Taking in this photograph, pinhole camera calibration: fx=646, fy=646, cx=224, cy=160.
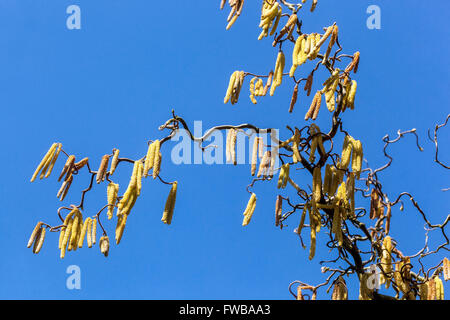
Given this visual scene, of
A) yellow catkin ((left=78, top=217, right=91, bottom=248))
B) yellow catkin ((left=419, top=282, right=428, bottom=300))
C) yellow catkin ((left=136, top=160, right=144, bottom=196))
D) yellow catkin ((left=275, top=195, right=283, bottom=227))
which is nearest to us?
yellow catkin ((left=136, top=160, right=144, bottom=196))

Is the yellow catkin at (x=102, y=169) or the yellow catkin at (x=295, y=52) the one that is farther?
the yellow catkin at (x=295, y=52)

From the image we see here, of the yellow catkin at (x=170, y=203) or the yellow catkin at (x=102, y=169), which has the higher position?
the yellow catkin at (x=102, y=169)

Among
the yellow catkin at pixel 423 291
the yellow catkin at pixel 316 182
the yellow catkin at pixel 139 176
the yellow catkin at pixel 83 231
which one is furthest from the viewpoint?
the yellow catkin at pixel 423 291

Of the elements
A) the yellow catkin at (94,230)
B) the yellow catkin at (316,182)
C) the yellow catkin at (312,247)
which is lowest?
the yellow catkin at (312,247)

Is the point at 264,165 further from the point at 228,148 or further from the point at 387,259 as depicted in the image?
the point at 387,259

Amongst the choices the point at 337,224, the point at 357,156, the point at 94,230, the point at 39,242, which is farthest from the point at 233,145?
the point at 39,242

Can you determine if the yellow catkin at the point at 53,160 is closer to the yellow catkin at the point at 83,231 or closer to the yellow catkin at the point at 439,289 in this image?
the yellow catkin at the point at 83,231

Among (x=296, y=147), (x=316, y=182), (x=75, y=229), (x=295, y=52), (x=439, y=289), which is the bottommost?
(x=439, y=289)

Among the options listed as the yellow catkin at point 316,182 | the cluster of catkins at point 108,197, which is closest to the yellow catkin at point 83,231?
the cluster of catkins at point 108,197

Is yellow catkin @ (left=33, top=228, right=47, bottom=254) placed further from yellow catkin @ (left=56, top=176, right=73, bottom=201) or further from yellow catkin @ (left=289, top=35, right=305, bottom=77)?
yellow catkin @ (left=289, top=35, right=305, bottom=77)

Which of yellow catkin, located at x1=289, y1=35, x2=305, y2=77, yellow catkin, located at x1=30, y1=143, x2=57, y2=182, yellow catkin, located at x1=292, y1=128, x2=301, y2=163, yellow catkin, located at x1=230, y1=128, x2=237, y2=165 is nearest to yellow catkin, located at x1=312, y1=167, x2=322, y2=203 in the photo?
yellow catkin, located at x1=292, y1=128, x2=301, y2=163
